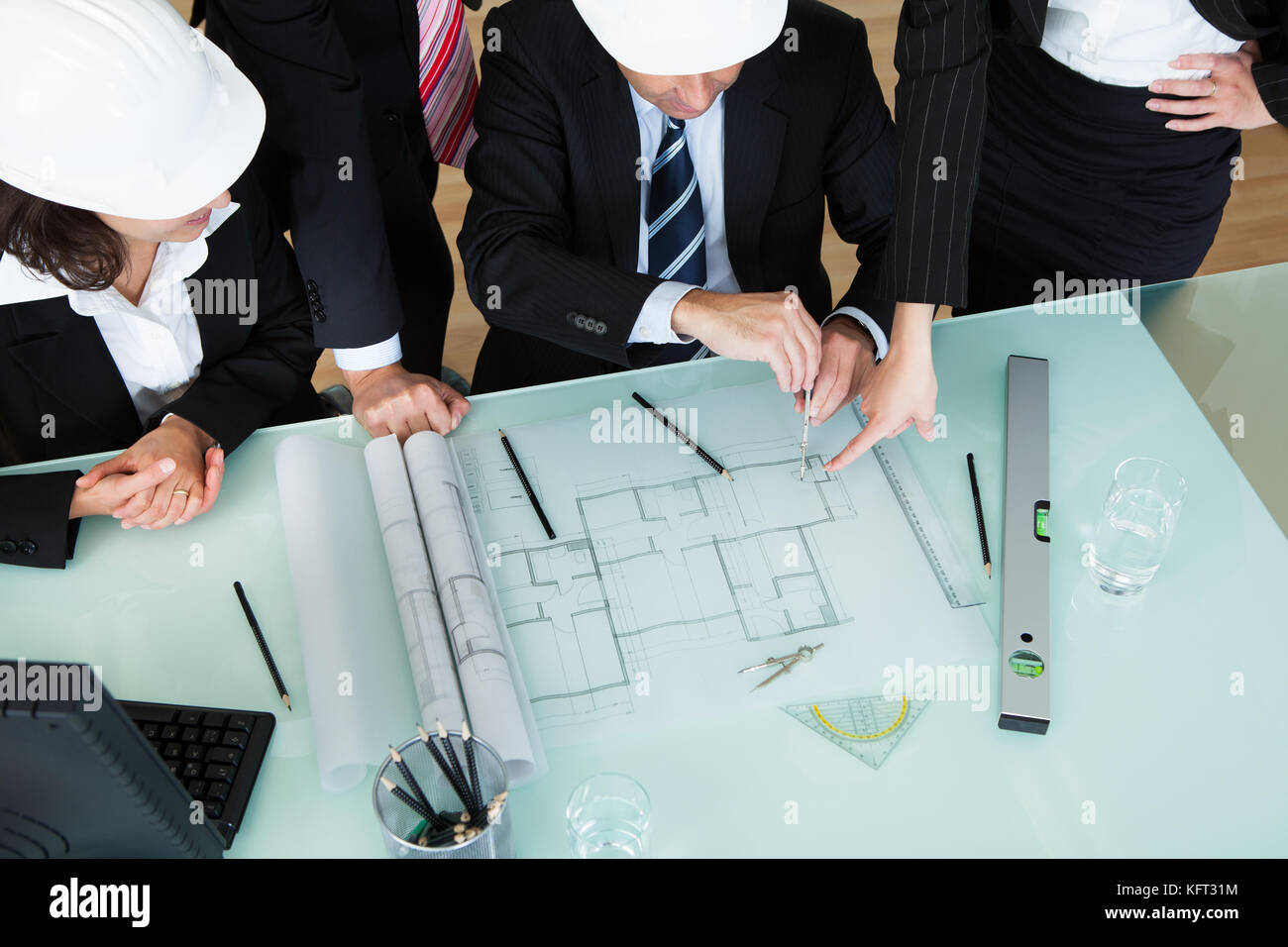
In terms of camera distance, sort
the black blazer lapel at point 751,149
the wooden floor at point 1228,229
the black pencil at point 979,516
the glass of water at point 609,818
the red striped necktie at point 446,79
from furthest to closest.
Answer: the wooden floor at point 1228,229, the red striped necktie at point 446,79, the black blazer lapel at point 751,149, the black pencil at point 979,516, the glass of water at point 609,818

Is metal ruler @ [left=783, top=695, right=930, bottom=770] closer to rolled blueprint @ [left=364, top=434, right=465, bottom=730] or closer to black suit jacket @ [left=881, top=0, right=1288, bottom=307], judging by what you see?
rolled blueprint @ [left=364, top=434, right=465, bottom=730]

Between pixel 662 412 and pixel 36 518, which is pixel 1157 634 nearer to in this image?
pixel 662 412

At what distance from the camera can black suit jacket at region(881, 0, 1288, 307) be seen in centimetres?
160

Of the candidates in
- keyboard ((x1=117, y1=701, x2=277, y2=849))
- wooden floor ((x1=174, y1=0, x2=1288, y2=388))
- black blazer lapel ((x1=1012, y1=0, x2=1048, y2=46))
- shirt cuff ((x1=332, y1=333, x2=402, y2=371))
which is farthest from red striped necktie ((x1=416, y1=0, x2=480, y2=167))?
keyboard ((x1=117, y1=701, x2=277, y2=849))

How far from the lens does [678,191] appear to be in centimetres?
185

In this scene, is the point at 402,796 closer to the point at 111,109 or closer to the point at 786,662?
the point at 786,662

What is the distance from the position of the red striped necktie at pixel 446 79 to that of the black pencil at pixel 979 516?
1.46 metres

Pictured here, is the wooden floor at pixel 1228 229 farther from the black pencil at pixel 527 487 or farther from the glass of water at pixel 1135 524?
the glass of water at pixel 1135 524

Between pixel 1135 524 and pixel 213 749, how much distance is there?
1.24 meters

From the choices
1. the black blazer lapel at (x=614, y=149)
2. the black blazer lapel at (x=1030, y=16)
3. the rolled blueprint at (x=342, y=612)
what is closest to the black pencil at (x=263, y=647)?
the rolled blueprint at (x=342, y=612)

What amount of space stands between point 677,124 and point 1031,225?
80cm

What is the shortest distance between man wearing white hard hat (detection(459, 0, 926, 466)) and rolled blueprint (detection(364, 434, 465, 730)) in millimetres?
417

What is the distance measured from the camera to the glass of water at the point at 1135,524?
1.38 meters
